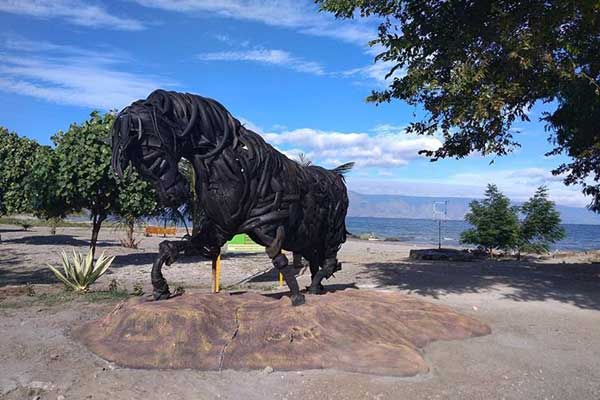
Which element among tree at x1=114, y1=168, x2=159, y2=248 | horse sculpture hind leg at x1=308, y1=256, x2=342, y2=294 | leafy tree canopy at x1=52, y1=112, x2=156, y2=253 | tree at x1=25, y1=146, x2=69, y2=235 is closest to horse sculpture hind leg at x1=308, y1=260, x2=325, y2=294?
horse sculpture hind leg at x1=308, y1=256, x2=342, y2=294

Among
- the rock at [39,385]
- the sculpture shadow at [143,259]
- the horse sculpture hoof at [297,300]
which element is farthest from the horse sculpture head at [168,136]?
the sculpture shadow at [143,259]

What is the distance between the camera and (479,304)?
10.0m

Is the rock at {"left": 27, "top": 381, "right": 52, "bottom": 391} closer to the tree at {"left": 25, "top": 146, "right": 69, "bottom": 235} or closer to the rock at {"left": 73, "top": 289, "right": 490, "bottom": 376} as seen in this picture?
the rock at {"left": 73, "top": 289, "right": 490, "bottom": 376}

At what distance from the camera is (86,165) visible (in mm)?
14984

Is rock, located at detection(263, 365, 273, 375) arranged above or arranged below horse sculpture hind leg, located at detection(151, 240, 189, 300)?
below

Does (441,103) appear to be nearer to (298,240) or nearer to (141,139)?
(298,240)

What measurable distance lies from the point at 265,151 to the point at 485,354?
3.84 metres

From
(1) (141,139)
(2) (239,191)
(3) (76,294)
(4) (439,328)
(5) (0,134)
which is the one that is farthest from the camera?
(5) (0,134)

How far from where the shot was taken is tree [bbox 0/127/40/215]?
→ 2300 centimetres

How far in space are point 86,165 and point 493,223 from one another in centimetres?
1949

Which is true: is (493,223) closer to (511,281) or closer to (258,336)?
(511,281)

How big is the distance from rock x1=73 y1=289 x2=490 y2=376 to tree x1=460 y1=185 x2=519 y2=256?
2015 centimetres

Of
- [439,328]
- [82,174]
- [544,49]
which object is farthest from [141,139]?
[82,174]

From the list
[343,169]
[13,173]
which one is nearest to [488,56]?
[343,169]
